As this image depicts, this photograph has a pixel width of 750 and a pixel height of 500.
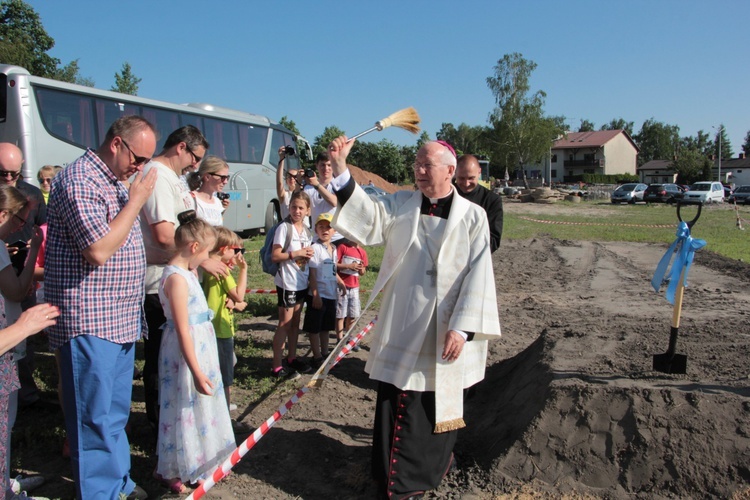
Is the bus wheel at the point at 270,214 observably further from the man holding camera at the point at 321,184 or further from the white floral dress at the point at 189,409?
the white floral dress at the point at 189,409

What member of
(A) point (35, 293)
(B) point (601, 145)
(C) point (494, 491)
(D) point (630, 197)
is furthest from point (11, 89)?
(B) point (601, 145)

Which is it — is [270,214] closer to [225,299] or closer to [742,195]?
[225,299]

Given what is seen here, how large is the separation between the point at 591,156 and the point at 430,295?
84370 millimetres

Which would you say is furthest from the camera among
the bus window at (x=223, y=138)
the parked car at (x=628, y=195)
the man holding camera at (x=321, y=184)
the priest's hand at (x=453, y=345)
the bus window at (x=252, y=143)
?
the parked car at (x=628, y=195)

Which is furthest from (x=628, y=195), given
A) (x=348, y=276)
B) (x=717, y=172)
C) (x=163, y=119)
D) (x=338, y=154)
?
(x=717, y=172)

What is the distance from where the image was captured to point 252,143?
17375 millimetres

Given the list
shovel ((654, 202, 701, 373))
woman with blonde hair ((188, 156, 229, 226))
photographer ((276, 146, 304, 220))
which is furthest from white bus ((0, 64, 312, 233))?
shovel ((654, 202, 701, 373))

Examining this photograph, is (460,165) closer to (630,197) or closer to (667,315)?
(667,315)

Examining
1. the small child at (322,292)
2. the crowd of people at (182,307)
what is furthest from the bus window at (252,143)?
the crowd of people at (182,307)

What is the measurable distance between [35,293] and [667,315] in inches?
276

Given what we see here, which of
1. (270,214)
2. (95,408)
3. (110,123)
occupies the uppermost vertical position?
(110,123)

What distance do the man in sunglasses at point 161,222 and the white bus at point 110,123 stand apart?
608 cm

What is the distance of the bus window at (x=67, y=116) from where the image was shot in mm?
11523

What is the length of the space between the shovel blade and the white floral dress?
2.96 m
